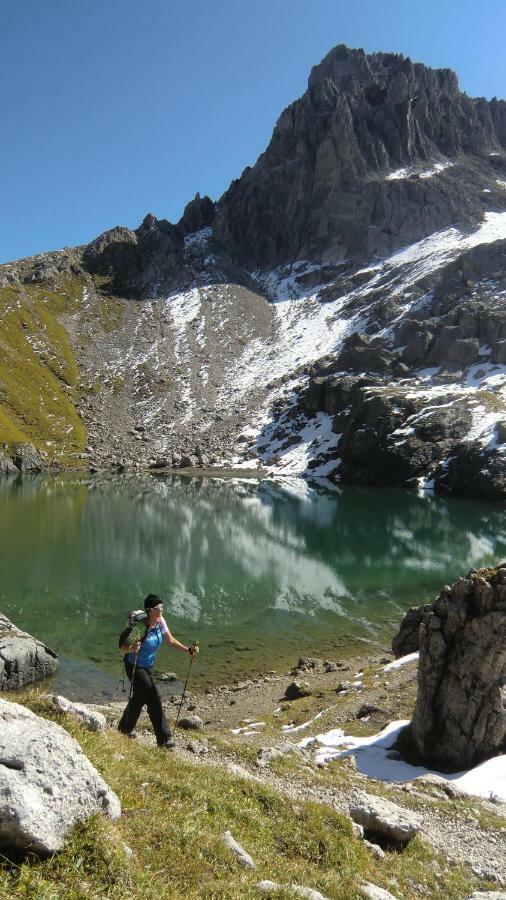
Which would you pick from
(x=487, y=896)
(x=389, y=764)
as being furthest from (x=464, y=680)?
(x=487, y=896)

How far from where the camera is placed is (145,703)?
1150 cm

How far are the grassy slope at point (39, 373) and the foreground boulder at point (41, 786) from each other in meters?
123

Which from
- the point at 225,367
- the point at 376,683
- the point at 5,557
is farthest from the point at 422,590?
the point at 225,367

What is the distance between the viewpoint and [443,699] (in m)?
15.8

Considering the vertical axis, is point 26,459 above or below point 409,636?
below

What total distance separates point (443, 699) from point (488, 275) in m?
170

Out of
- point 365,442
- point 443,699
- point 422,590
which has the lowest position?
point 422,590

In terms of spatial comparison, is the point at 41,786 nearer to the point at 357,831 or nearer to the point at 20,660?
the point at 357,831

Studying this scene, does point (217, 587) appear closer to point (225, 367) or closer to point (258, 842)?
point (258, 842)

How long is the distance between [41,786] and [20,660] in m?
21.2

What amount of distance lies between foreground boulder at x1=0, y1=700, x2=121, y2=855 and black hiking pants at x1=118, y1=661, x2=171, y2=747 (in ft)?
15.5

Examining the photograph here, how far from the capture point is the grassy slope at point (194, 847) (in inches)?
207

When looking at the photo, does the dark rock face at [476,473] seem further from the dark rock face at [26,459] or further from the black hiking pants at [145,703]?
the black hiking pants at [145,703]

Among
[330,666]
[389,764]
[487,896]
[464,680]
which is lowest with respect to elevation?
[330,666]
